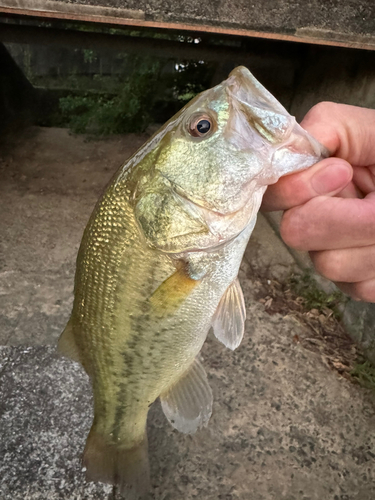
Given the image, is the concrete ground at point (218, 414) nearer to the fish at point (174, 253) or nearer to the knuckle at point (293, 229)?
the fish at point (174, 253)

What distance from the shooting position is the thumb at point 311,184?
1.08m

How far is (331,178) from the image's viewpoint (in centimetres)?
109

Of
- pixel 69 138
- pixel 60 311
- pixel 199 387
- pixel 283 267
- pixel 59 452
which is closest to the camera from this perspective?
pixel 199 387

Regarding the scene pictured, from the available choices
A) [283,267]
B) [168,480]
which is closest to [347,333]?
[283,267]

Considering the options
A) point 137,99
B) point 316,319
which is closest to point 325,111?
point 316,319

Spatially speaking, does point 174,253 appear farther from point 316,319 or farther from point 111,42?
Result: point 111,42

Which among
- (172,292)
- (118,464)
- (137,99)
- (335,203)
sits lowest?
(137,99)

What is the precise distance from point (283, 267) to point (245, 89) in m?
2.82

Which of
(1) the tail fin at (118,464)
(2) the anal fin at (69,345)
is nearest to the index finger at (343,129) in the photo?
(2) the anal fin at (69,345)

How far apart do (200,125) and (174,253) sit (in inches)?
15.3

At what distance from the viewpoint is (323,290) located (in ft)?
11.0

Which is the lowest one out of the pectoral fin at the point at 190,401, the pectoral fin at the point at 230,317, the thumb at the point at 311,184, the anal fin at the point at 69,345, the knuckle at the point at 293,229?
the pectoral fin at the point at 190,401

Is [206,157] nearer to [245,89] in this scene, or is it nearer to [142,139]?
[245,89]

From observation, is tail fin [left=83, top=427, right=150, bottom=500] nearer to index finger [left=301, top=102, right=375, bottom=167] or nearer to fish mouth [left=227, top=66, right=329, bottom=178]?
fish mouth [left=227, top=66, right=329, bottom=178]
